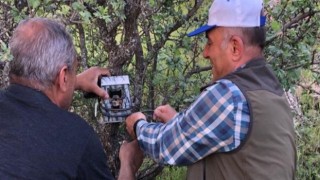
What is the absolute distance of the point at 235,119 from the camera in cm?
213

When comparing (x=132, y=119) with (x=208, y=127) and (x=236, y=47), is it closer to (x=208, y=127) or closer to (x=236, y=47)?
(x=208, y=127)

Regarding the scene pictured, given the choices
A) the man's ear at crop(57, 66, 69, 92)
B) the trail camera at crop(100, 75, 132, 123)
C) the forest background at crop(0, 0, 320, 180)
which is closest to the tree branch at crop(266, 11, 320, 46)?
the forest background at crop(0, 0, 320, 180)

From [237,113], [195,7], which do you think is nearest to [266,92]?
[237,113]

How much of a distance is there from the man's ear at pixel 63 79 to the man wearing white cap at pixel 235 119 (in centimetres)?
44

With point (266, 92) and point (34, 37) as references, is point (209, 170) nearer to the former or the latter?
point (266, 92)

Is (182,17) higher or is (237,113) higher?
(182,17)

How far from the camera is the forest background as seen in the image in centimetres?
292

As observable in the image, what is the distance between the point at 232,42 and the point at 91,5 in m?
0.80

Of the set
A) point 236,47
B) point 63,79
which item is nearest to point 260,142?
point 236,47

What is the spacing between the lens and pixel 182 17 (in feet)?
10.0

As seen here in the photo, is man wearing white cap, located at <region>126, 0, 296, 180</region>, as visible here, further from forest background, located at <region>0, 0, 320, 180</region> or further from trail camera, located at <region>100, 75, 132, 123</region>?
forest background, located at <region>0, 0, 320, 180</region>

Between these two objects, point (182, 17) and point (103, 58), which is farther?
point (103, 58)

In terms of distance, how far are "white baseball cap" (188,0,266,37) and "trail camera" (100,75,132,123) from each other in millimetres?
595

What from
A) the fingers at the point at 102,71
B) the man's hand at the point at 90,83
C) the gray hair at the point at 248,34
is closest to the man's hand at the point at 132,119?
the man's hand at the point at 90,83
